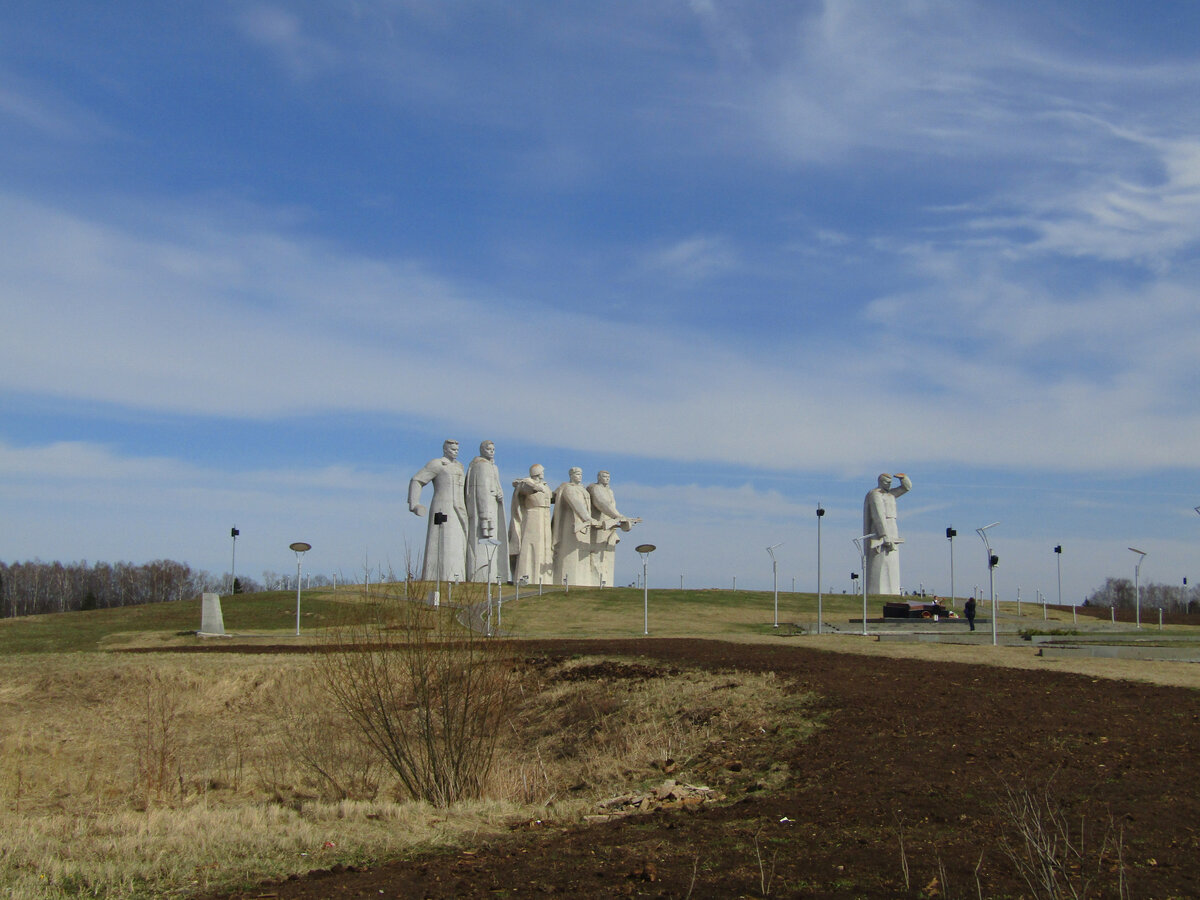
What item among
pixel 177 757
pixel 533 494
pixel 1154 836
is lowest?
pixel 177 757

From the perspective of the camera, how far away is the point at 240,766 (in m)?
15.9

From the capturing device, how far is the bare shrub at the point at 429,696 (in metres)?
12.7

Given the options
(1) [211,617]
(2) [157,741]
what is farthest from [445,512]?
(2) [157,741]

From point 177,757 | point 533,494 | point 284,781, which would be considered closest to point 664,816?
point 284,781

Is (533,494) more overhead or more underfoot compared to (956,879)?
more overhead

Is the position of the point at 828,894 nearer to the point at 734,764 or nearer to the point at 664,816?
the point at 664,816

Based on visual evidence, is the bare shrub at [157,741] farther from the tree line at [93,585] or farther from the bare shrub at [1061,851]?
the tree line at [93,585]

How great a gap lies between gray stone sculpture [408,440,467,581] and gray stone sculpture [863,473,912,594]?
63.2ft

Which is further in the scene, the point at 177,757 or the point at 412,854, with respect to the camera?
the point at 177,757

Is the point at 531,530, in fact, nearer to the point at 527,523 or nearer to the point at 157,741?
the point at 527,523

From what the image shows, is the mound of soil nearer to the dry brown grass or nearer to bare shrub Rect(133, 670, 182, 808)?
the dry brown grass

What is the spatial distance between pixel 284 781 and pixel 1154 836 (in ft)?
40.8

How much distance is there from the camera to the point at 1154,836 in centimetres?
874

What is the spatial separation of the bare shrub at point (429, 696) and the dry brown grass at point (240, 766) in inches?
20.0
